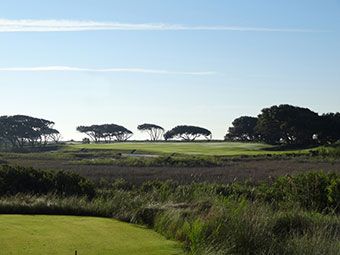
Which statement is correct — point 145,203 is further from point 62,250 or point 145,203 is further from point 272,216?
point 62,250

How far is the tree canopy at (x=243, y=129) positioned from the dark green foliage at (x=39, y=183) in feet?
301

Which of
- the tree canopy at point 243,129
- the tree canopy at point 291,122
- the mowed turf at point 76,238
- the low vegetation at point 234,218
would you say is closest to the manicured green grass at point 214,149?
the tree canopy at point 291,122

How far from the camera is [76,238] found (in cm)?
797

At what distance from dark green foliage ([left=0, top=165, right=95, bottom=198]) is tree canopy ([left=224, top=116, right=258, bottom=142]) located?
91.8 metres

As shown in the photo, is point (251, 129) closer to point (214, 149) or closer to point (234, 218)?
point (214, 149)

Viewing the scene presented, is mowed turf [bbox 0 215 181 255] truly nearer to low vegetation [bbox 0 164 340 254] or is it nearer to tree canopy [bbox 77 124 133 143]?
low vegetation [bbox 0 164 340 254]

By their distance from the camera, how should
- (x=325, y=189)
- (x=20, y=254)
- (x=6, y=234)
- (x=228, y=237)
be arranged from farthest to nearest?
(x=325, y=189)
(x=6, y=234)
(x=228, y=237)
(x=20, y=254)

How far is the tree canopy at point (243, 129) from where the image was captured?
348ft

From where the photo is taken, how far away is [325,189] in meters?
13.0

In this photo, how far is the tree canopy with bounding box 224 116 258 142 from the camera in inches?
4171

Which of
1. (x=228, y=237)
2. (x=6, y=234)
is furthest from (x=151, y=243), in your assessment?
(x=6, y=234)

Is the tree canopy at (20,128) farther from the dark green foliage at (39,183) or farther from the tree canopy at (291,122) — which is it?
the dark green foliage at (39,183)

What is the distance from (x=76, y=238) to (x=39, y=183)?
7965mm

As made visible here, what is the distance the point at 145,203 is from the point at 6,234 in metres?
4.13
